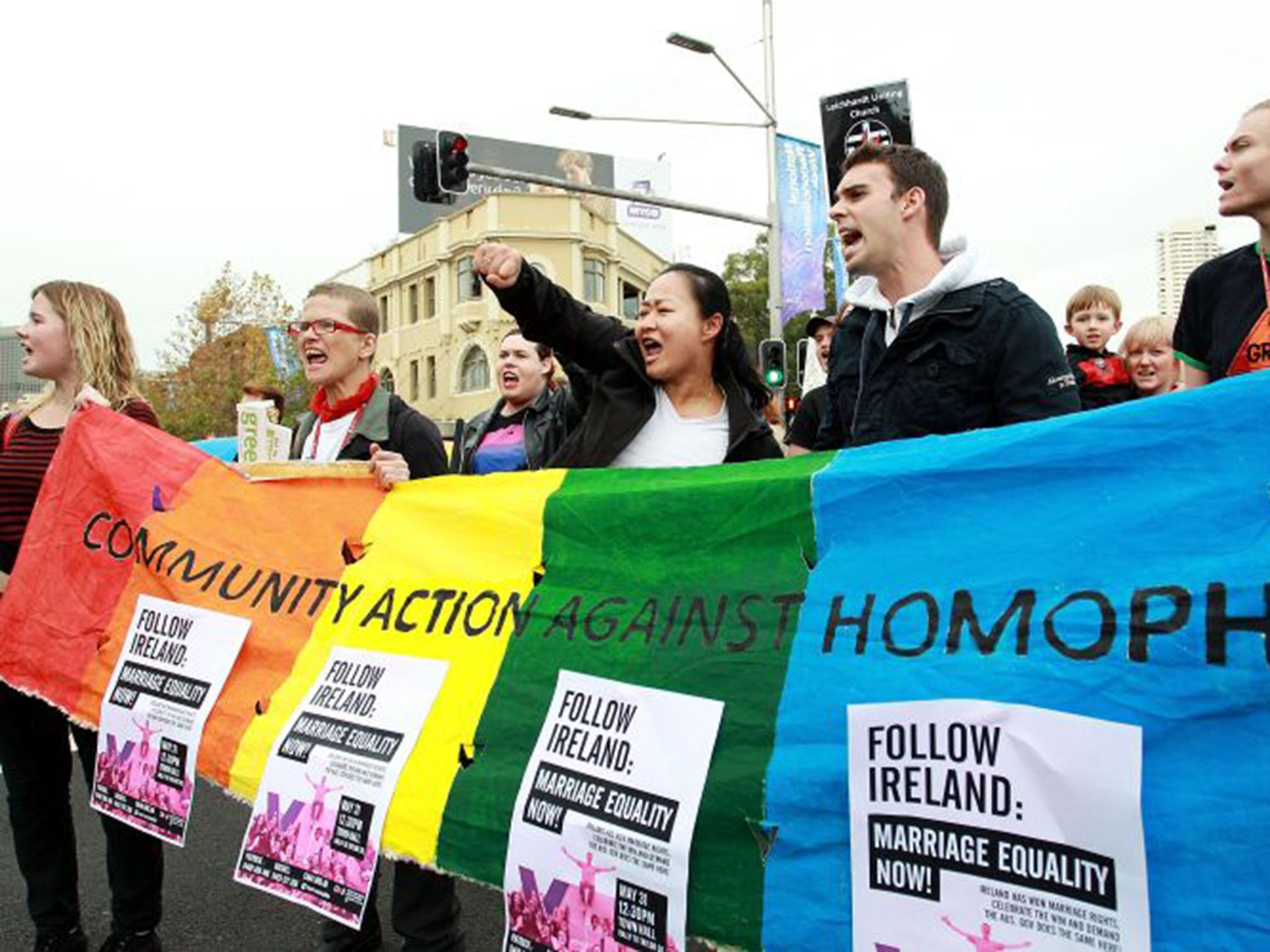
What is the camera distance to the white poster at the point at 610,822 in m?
1.85

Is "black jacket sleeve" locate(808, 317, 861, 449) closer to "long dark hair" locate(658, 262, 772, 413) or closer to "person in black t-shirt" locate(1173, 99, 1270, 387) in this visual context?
"long dark hair" locate(658, 262, 772, 413)

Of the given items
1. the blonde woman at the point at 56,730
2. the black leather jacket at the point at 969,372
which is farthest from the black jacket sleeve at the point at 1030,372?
the blonde woman at the point at 56,730

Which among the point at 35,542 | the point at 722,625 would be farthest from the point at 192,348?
the point at 722,625

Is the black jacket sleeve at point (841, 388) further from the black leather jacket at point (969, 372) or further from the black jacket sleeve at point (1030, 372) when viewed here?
the black jacket sleeve at point (1030, 372)

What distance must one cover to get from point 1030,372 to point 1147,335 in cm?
295

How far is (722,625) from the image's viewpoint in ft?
6.76

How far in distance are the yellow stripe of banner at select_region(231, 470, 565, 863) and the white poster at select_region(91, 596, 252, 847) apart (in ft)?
0.72

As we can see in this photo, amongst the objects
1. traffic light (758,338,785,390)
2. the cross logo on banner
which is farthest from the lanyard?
traffic light (758,338,785,390)

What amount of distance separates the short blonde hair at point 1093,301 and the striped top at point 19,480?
435 centimetres

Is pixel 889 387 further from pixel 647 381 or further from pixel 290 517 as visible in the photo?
pixel 290 517

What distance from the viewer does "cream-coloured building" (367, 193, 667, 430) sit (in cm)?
4541

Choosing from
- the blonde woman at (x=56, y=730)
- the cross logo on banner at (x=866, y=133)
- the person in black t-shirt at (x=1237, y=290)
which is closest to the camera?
the person in black t-shirt at (x=1237, y=290)

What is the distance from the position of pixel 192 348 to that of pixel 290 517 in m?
29.0

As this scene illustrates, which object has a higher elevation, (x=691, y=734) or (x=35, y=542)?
(x=35, y=542)
